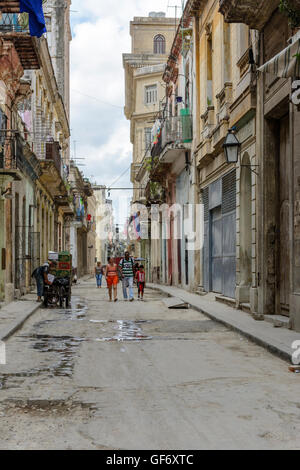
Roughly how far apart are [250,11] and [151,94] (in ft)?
136

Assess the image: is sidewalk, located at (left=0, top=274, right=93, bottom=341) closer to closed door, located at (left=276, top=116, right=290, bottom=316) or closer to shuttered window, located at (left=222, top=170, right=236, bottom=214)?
closed door, located at (left=276, top=116, right=290, bottom=316)

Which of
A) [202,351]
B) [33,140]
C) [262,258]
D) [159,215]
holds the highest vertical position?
[33,140]

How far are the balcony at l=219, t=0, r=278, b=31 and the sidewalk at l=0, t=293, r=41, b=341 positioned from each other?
723cm

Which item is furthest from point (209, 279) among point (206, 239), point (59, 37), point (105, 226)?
point (105, 226)

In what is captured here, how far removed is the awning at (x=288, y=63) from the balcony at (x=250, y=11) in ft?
12.2

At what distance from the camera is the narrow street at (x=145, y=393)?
4.73 m

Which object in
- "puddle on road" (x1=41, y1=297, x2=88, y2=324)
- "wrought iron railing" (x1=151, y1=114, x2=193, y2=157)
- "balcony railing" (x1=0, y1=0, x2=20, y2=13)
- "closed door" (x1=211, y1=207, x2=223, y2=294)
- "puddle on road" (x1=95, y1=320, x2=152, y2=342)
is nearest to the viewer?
"puddle on road" (x1=95, y1=320, x2=152, y2=342)

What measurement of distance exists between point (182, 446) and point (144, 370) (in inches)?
128

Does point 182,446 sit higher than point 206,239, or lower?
lower

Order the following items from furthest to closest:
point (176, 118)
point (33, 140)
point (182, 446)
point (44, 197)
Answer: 1. point (44, 197)
2. point (33, 140)
3. point (176, 118)
4. point (182, 446)

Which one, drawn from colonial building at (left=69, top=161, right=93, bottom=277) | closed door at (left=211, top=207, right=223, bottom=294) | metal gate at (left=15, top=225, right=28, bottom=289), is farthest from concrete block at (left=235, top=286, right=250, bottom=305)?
colonial building at (left=69, top=161, right=93, bottom=277)

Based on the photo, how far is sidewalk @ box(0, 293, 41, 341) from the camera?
11594 mm

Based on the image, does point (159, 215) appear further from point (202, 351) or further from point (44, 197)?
point (202, 351)

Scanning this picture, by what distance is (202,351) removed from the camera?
9367mm
